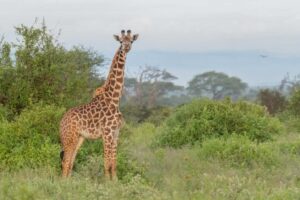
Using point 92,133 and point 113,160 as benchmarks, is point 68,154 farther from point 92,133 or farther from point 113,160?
point 113,160

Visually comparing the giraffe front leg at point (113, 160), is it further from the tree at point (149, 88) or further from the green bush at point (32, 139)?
the tree at point (149, 88)

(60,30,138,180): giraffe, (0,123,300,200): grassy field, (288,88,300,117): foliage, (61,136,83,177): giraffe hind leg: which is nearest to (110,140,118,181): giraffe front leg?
(60,30,138,180): giraffe

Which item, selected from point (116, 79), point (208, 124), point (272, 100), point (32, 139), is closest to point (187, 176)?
point (116, 79)

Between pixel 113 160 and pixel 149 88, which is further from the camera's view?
pixel 149 88

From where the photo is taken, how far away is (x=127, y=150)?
11367 millimetres

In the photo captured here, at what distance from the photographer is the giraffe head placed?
9680 millimetres

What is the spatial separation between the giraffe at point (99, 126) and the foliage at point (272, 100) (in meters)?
22.9

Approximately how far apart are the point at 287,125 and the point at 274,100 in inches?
409

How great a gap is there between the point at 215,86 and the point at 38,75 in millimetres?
51681

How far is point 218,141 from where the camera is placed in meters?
13.2

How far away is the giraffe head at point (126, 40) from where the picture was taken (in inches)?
381

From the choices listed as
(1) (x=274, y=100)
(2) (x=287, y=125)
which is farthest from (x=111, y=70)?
(1) (x=274, y=100)

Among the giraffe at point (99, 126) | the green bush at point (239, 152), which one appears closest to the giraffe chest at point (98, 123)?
the giraffe at point (99, 126)

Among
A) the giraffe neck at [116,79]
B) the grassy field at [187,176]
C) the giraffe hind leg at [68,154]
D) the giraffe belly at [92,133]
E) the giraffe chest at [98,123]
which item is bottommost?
the grassy field at [187,176]
